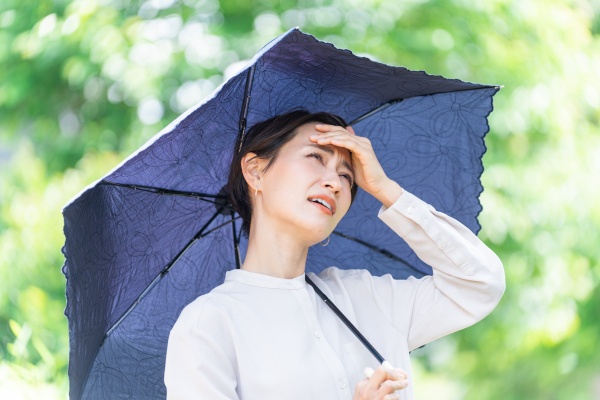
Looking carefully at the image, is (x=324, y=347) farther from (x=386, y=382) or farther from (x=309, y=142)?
(x=309, y=142)

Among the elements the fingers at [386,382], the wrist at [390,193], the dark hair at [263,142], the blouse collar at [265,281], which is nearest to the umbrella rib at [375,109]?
the dark hair at [263,142]

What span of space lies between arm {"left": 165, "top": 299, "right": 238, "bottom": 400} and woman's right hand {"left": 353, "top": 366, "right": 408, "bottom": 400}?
30 cm

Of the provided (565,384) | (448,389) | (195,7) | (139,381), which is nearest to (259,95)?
(139,381)

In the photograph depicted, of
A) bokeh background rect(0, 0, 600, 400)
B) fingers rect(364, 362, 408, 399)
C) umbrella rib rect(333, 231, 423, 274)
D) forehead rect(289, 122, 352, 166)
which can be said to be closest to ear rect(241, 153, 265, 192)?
forehead rect(289, 122, 352, 166)

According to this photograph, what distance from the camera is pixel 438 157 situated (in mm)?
2752

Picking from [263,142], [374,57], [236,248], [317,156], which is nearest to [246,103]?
[263,142]

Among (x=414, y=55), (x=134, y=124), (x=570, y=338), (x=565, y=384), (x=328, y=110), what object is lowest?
(x=565, y=384)

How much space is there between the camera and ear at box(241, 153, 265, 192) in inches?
94.7

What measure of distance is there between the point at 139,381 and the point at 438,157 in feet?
3.50

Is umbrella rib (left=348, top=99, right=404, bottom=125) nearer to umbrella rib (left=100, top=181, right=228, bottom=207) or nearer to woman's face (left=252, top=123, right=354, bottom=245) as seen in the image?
woman's face (left=252, top=123, right=354, bottom=245)

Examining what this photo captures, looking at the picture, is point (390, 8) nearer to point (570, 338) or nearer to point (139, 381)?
point (570, 338)

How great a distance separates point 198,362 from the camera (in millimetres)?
2029

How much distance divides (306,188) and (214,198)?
43 centimetres

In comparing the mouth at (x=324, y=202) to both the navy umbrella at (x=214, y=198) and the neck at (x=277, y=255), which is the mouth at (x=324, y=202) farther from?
the navy umbrella at (x=214, y=198)
